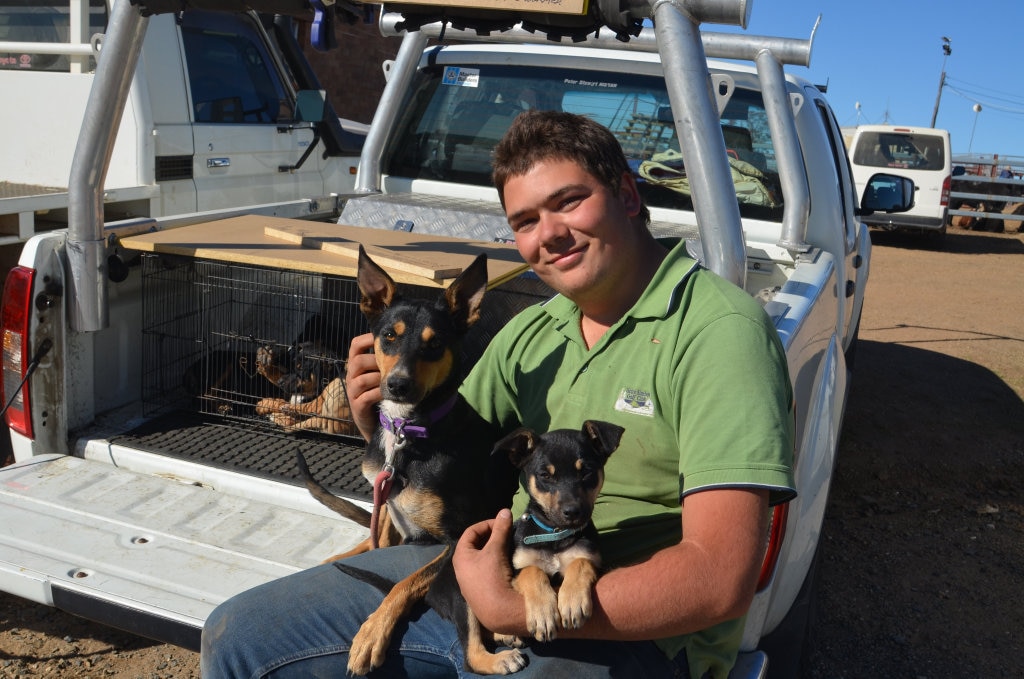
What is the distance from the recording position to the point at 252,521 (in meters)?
3.07

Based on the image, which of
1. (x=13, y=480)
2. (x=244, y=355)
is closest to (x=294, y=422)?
(x=244, y=355)

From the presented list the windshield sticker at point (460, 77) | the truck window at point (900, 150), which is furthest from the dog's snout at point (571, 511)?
the truck window at point (900, 150)

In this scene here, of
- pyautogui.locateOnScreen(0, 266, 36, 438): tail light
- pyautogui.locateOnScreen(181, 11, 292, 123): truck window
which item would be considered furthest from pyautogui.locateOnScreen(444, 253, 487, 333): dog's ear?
pyautogui.locateOnScreen(181, 11, 292, 123): truck window

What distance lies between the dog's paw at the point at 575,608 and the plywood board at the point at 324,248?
149cm

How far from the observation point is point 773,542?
7.45 feet

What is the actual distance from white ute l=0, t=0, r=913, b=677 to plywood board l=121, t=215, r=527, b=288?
0.8 inches

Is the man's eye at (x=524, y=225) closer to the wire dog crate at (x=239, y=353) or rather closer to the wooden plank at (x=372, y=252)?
the wooden plank at (x=372, y=252)

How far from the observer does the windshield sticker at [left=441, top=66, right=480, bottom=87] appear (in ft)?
16.3

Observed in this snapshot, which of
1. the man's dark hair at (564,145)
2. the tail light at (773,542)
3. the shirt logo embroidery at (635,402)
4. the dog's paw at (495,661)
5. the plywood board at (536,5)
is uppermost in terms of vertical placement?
the plywood board at (536,5)

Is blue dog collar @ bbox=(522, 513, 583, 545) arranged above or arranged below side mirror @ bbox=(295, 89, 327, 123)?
below

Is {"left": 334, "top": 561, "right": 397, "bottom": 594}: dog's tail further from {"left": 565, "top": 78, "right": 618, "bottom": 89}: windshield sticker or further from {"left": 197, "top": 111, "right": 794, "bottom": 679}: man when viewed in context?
{"left": 565, "top": 78, "right": 618, "bottom": 89}: windshield sticker

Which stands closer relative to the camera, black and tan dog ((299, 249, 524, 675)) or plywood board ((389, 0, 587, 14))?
plywood board ((389, 0, 587, 14))

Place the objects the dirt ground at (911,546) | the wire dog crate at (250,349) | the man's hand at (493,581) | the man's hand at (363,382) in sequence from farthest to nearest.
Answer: the wire dog crate at (250,349) < the dirt ground at (911,546) < the man's hand at (363,382) < the man's hand at (493,581)

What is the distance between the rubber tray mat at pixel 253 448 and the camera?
3.32 metres
